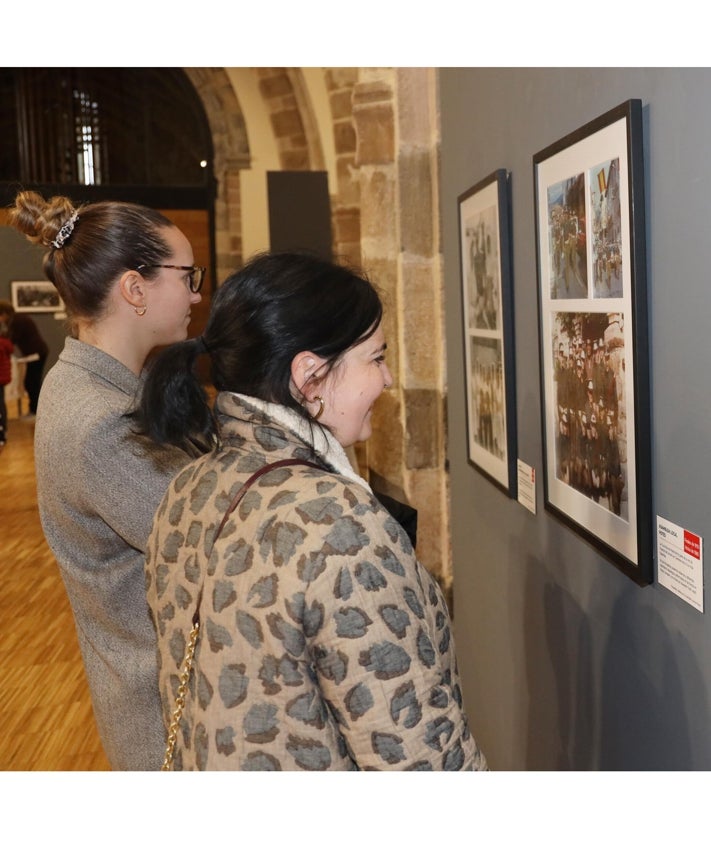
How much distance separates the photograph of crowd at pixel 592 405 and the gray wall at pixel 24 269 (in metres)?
2.00

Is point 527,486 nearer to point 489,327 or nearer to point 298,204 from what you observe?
point 489,327

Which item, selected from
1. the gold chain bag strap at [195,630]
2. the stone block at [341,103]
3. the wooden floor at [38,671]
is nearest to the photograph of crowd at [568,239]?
the gold chain bag strap at [195,630]

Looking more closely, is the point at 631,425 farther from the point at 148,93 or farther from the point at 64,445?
the point at 148,93

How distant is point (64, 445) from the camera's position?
6.84 feet

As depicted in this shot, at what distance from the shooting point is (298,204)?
321 inches

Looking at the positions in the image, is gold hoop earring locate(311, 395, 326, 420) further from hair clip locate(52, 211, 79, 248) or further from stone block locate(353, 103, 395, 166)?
stone block locate(353, 103, 395, 166)

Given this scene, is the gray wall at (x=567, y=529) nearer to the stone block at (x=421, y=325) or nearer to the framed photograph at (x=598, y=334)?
the framed photograph at (x=598, y=334)

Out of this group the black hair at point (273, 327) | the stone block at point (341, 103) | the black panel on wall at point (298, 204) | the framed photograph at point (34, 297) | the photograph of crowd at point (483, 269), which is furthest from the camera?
the framed photograph at point (34, 297)

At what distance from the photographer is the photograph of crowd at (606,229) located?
79.8 inches

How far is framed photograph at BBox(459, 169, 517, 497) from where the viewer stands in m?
2.96

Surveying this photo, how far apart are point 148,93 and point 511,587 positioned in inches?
481

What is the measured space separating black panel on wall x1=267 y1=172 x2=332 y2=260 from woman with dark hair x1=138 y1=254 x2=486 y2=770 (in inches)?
260

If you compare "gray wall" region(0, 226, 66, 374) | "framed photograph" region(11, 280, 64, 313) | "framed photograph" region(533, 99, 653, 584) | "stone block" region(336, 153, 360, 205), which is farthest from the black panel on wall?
"framed photograph" region(533, 99, 653, 584)

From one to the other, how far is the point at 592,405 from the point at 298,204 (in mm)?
6214
